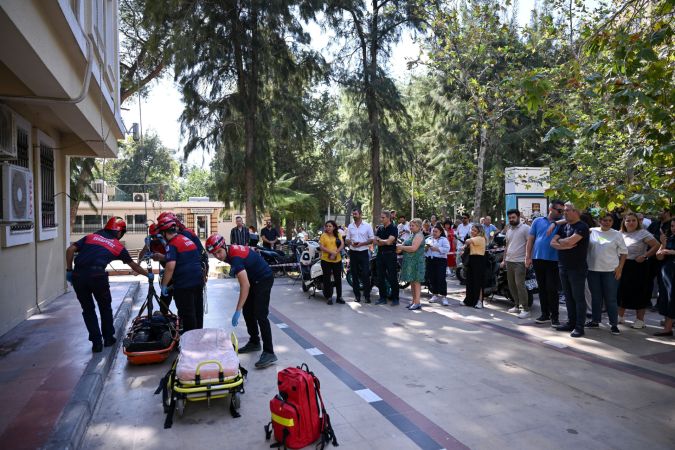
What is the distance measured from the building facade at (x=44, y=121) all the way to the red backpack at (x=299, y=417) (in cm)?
361

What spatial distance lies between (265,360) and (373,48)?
14.1 meters

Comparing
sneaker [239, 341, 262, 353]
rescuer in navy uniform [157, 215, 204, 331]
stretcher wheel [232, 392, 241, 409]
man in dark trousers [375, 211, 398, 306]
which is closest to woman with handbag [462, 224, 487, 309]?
man in dark trousers [375, 211, 398, 306]

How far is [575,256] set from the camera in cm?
692

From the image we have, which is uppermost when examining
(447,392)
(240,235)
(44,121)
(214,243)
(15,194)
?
(44,121)

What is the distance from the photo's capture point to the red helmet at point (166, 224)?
5734 mm

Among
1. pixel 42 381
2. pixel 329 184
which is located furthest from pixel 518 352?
pixel 329 184

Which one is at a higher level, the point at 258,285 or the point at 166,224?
the point at 166,224

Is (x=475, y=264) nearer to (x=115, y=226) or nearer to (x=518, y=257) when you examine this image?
(x=518, y=257)

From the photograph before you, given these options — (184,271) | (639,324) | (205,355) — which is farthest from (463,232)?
(205,355)

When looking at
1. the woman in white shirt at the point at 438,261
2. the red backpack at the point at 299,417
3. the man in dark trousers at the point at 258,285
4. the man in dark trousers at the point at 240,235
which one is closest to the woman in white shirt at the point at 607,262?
the woman in white shirt at the point at 438,261

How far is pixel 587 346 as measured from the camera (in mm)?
6406

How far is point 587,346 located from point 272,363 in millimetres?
4186

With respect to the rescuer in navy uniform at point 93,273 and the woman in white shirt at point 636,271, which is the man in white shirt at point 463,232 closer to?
the woman in white shirt at point 636,271

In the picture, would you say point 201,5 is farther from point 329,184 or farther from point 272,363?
point 329,184
